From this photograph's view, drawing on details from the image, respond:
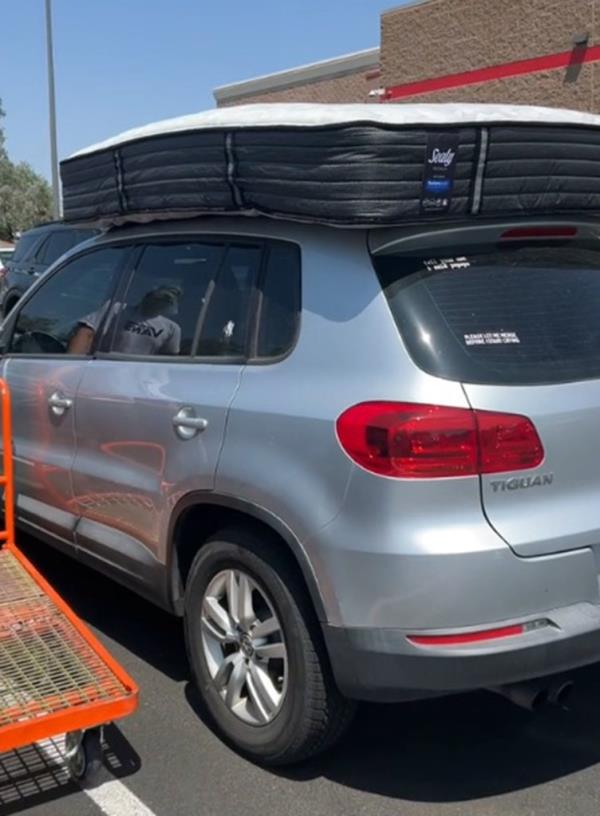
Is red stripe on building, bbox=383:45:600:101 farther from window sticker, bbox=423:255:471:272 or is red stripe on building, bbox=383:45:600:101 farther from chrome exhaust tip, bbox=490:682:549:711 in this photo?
chrome exhaust tip, bbox=490:682:549:711

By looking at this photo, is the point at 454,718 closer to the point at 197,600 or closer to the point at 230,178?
the point at 197,600

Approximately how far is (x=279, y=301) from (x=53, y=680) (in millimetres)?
1486

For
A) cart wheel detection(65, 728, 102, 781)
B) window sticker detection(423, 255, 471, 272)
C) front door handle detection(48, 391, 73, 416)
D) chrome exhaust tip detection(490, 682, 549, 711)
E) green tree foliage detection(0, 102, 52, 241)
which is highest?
green tree foliage detection(0, 102, 52, 241)

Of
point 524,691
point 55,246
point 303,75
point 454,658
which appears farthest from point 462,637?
point 303,75

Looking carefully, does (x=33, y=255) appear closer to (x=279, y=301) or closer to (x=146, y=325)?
(x=146, y=325)

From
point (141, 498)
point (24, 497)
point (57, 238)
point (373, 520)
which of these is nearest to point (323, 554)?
point (373, 520)

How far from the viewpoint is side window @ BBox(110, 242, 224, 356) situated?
3.94m

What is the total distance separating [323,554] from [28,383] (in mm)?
2294

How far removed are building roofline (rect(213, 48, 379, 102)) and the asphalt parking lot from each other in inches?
867

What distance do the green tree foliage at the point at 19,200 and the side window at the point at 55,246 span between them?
1727 inches

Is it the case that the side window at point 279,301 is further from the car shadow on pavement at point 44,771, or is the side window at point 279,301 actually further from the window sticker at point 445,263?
the car shadow on pavement at point 44,771

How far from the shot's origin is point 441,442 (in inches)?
116

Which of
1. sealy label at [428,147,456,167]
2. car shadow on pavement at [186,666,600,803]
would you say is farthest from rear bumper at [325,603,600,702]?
sealy label at [428,147,456,167]

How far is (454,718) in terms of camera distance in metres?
3.95
